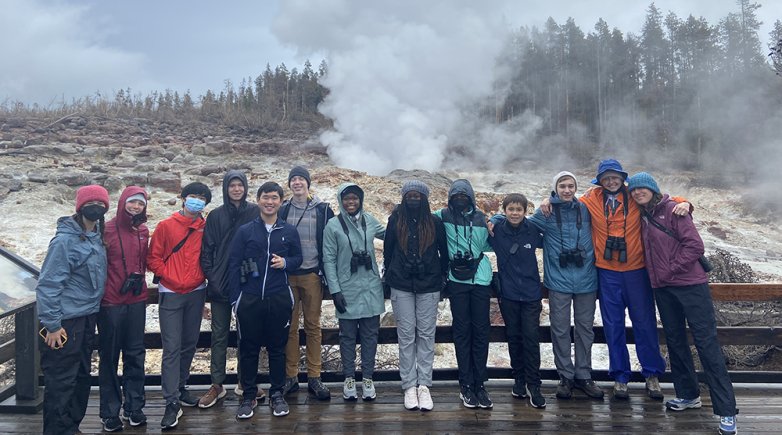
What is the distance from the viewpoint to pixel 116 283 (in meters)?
2.76

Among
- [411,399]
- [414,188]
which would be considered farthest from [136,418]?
[414,188]

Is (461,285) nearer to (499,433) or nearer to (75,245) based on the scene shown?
(499,433)

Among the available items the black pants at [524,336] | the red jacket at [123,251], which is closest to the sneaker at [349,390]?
the black pants at [524,336]

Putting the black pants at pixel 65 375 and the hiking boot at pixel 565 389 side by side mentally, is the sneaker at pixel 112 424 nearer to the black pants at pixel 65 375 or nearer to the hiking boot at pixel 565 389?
the black pants at pixel 65 375

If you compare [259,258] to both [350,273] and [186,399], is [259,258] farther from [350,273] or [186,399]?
[186,399]

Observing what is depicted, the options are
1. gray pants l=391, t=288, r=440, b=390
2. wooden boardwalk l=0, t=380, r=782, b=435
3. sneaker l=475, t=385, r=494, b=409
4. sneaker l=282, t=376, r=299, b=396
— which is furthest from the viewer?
sneaker l=282, t=376, r=299, b=396

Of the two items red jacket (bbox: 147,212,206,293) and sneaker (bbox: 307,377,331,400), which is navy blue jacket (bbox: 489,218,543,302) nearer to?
sneaker (bbox: 307,377,331,400)

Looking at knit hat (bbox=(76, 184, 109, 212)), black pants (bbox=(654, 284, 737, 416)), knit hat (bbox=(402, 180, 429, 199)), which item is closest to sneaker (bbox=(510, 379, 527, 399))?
black pants (bbox=(654, 284, 737, 416))

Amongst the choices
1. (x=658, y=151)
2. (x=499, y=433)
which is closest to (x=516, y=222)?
(x=499, y=433)

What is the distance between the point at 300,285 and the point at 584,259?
1.97m

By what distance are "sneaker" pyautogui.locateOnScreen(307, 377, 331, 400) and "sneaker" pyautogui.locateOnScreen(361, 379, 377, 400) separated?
0.24 meters

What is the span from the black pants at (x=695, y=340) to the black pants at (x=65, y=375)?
3.61 meters

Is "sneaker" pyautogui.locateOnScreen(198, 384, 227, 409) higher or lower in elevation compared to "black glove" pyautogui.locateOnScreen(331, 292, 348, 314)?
lower

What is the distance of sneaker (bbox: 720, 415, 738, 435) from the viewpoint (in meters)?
2.64
